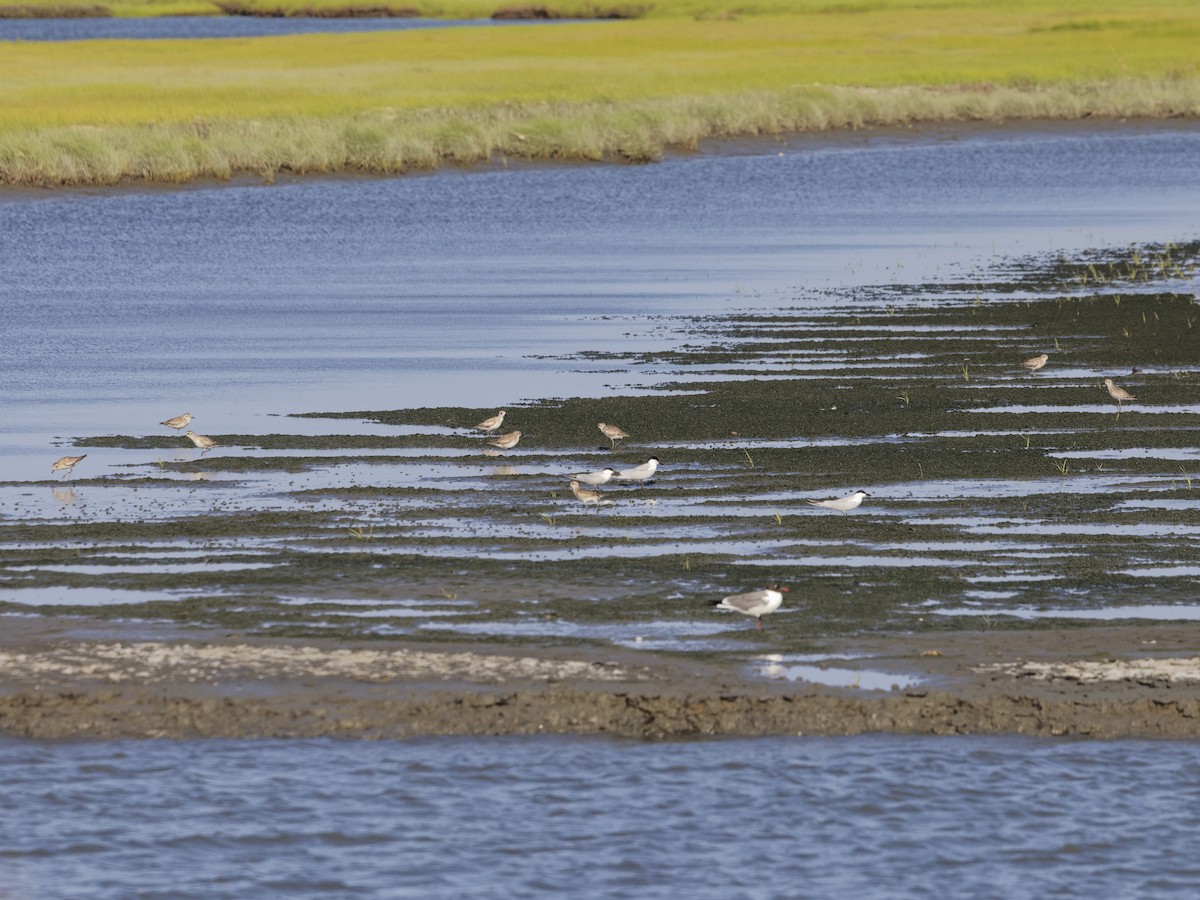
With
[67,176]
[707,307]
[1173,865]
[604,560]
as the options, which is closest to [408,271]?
[707,307]

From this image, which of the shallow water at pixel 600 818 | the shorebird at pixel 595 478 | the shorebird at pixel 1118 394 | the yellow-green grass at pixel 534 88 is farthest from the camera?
the yellow-green grass at pixel 534 88

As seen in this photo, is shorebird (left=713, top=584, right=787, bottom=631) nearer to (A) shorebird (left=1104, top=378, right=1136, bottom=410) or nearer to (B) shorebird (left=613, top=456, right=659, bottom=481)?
(B) shorebird (left=613, top=456, right=659, bottom=481)

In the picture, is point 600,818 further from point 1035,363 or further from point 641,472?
point 1035,363

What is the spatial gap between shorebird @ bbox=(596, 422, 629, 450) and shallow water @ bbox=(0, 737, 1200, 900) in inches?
300

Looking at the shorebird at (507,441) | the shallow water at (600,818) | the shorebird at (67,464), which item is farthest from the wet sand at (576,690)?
the shorebird at (507,441)

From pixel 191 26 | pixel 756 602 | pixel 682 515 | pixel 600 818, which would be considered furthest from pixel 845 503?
pixel 191 26

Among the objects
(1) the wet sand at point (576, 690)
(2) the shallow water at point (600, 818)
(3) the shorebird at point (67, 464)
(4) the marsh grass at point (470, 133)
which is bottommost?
(2) the shallow water at point (600, 818)

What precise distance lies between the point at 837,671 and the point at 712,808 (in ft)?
5.93

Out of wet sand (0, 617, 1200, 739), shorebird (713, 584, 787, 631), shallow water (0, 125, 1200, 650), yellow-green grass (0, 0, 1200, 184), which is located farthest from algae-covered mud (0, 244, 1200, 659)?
yellow-green grass (0, 0, 1200, 184)

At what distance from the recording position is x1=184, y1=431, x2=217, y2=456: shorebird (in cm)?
1911

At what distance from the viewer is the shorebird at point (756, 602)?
12734 millimetres

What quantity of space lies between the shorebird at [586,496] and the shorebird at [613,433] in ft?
7.26

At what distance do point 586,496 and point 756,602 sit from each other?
388 cm

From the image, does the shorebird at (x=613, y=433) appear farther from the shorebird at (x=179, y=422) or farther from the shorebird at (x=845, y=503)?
the shorebird at (x=179, y=422)
